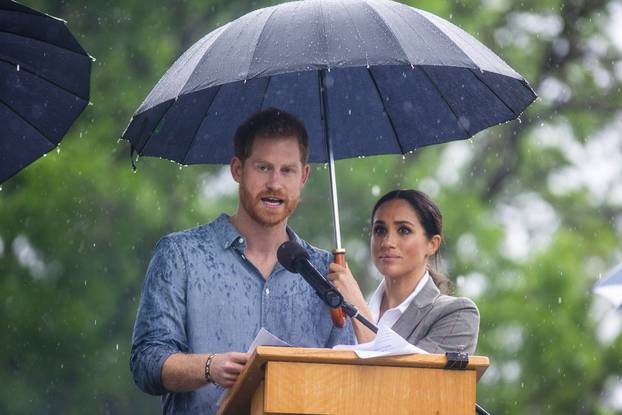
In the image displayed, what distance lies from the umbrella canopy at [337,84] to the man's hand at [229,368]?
3.25 feet

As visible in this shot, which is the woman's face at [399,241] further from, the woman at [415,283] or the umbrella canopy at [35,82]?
the umbrella canopy at [35,82]

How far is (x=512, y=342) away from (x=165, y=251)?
38.2ft

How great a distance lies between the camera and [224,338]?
5793 millimetres

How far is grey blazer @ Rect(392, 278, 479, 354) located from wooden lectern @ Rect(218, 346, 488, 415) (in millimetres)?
1742

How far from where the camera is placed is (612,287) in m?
7.30

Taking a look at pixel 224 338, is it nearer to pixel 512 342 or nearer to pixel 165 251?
Result: pixel 165 251

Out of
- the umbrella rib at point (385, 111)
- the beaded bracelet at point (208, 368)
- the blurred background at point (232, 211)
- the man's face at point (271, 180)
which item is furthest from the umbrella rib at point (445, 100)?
the blurred background at point (232, 211)

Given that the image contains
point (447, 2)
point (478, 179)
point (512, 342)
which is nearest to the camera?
point (512, 342)

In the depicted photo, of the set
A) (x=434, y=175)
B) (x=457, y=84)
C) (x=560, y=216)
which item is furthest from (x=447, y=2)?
(x=457, y=84)

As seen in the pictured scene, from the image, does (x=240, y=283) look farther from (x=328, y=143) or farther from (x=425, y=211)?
(x=425, y=211)

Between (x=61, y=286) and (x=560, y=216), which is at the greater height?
(x=560, y=216)

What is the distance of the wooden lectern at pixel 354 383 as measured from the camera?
4.68 meters

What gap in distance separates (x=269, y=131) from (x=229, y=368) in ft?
3.74

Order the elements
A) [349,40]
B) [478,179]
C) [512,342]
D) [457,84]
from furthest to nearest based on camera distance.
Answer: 1. [478,179]
2. [512,342]
3. [457,84]
4. [349,40]
